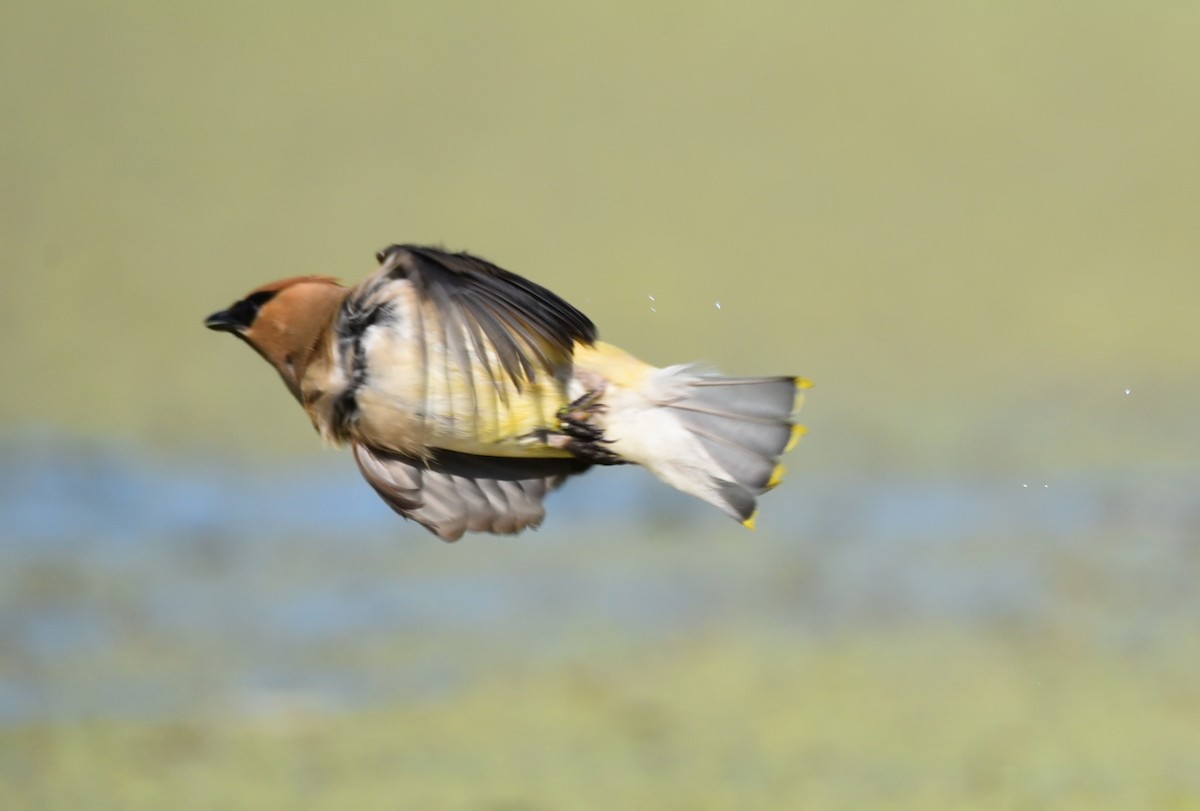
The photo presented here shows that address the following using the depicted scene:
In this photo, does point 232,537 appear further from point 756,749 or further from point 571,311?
point 571,311

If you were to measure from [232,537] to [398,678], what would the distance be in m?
0.98

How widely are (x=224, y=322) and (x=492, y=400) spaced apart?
2.81ft

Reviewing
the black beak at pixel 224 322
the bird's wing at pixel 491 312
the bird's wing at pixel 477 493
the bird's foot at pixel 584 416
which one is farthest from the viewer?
the black beak at pixel 224 322

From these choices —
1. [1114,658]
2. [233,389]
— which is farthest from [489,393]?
[233,389]

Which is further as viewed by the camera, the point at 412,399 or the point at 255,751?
the point at 255,751

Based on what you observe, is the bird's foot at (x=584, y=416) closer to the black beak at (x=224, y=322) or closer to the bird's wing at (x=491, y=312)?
the bird's wing at (x=491, y=312)

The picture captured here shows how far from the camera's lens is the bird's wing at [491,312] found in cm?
473

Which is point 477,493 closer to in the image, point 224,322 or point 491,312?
point 491,312

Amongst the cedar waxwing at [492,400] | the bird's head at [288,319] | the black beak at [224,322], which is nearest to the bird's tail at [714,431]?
the cedar waxwing at [492,400]

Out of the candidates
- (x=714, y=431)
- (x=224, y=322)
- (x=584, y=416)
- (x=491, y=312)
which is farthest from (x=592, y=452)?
(x=224, y=322)

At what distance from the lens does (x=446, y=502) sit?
5.12 m

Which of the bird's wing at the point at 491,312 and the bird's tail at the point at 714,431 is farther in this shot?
the bird's tail at the point at 714,431

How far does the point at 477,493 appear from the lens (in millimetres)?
5125

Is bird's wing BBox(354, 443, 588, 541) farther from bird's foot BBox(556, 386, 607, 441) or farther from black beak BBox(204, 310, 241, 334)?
black beak BBox(204, 310, 241, 334)
